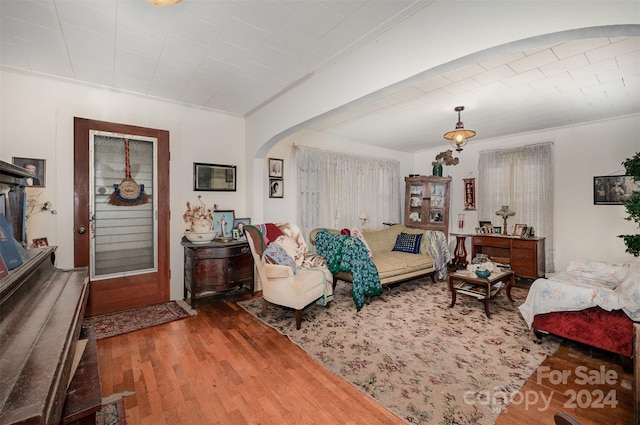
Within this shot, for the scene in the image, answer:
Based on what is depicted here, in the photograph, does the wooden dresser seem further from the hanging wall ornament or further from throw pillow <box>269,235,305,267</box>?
the hanging wall ornament

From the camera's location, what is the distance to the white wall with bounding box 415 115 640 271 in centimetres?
412

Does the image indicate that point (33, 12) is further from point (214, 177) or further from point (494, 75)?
point (494, 75)

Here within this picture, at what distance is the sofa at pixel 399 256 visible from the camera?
397 cm

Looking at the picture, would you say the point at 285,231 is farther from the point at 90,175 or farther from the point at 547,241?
the point at 547,241

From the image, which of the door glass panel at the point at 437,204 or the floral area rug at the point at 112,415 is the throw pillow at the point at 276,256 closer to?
the floral area rug at the point at 112,415

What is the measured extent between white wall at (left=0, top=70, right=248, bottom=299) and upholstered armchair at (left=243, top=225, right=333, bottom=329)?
1271 millimetres

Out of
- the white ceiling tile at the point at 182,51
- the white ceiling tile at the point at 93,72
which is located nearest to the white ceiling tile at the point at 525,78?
the white ceiling tile at the point at 182,51

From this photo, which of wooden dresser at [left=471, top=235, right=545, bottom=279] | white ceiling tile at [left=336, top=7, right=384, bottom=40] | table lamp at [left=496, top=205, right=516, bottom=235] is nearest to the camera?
white ceiling tile at [left=336, top=7, right=384, bottom=40]

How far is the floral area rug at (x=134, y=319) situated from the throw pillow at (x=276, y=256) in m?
1.22

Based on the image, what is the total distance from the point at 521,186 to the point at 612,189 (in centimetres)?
115

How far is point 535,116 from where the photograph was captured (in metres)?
4.14

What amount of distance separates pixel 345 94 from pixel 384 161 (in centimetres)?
376

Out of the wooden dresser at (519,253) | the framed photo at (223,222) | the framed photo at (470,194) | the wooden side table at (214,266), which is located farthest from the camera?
the framed photo at (470,194)

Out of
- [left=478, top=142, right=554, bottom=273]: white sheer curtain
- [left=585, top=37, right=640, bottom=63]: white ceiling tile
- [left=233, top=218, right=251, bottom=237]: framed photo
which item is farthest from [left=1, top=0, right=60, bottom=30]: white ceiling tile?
[left=478, top=142, right=554, bottom=273]: white sheer curtain
